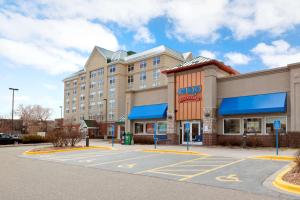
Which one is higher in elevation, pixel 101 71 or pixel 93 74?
pixel 101 71

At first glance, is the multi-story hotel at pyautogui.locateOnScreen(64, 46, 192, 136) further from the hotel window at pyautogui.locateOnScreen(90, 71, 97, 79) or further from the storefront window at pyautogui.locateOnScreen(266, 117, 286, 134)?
the storefront window at pyautogui.locateOnScreen(266, 117, 286, 134)

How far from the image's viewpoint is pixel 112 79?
6359 cm

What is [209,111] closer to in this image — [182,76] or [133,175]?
[182,76]

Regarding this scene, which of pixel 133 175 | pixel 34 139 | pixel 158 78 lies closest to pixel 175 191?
pixel 133 175

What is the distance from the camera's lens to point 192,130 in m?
26.8

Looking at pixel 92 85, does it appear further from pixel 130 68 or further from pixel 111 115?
pixel 130 68

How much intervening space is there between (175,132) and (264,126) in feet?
27.6

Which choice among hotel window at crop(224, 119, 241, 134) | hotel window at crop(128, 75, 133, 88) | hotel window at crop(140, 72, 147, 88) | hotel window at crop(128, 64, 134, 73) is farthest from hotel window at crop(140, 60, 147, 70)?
hotel window at crop(224, 119, 241, 134)

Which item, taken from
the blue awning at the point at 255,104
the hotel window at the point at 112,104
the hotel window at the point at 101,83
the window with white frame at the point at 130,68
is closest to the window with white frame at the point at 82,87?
the hotel window at the point at 101,83

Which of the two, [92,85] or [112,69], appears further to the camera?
[92,85]

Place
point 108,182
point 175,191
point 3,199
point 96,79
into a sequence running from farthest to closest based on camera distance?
1. point 96,79
2. point 108,182
3. point 175,191
4. point 3,199

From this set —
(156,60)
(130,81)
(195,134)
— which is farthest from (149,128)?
(130,81)

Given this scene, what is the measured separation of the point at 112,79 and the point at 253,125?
44277 mm

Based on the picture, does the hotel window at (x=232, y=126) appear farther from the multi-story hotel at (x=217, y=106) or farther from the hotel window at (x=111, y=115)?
the hotel window at (x=111, y=115)
